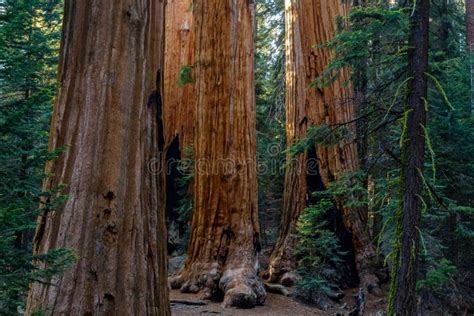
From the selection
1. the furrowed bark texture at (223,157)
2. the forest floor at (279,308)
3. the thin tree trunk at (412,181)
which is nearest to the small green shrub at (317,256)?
the forest floor at (279,308)

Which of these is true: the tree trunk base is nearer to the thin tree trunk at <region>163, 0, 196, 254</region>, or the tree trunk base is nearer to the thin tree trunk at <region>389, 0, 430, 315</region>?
the thin tree trunk at <region>389, 0, 430, 315</region>

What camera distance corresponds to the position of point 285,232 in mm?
9766

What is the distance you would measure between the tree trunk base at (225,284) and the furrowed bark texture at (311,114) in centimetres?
165

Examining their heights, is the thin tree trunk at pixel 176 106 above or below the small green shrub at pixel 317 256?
above

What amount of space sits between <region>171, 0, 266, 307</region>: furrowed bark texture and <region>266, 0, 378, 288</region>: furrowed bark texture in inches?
54.3

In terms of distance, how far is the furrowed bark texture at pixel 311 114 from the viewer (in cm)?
923

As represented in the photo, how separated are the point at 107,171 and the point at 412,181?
3026mm

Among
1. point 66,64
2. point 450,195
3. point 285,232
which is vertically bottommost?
point 285,232

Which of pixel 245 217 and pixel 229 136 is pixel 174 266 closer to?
pixel 245 217

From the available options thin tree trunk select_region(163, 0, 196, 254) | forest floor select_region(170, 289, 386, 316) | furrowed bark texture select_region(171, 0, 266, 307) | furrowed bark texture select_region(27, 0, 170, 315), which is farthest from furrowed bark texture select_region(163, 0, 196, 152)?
furrowed bark texture select_region(27, 0, 170, 315)

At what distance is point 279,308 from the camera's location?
7758mm

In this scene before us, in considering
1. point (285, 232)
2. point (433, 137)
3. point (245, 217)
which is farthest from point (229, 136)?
point (433, 137)

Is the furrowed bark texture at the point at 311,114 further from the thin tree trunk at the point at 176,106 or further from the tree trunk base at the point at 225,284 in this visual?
the thin tree trunk at the point at 176,106

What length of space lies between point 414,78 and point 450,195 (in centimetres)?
538
